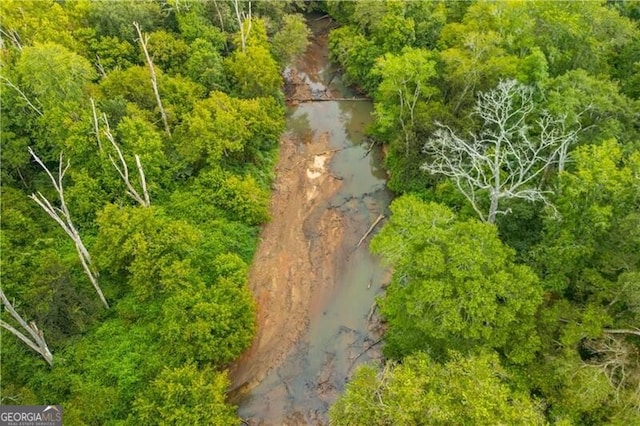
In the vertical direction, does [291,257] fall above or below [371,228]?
above

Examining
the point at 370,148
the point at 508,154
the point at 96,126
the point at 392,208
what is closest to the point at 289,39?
the point at 370,148

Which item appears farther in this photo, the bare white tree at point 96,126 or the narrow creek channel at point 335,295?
the bare white tree at point 96,126

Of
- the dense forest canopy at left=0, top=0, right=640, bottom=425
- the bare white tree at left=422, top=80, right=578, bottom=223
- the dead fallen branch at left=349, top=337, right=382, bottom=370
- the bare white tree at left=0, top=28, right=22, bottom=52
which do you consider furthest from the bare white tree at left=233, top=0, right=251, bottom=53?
the dead fallen branch at left=349, top=337, right=382, bottom=370

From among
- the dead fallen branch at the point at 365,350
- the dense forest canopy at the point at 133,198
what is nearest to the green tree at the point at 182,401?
the dense forest canopy at the point at 133,198

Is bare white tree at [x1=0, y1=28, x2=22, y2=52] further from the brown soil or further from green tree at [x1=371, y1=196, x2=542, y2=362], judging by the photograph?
green tree at [x1=371, y1=196, x2=542, y2=362]

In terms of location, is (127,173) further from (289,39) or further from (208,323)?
(289,39)

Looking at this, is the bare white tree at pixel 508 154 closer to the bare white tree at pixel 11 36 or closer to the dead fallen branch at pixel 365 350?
the dead fallen branch at pixel 365 350
